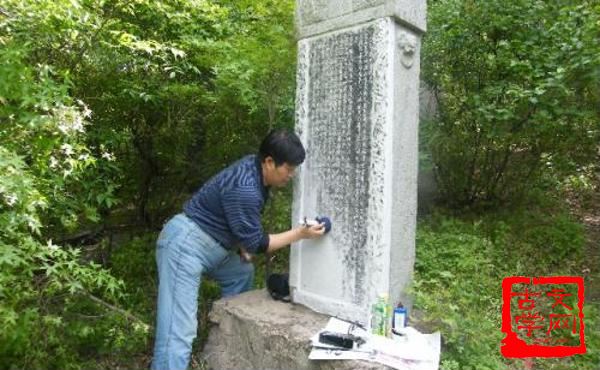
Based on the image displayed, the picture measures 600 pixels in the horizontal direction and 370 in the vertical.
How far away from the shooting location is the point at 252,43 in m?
3.98

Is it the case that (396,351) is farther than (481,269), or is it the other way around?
(481,269)

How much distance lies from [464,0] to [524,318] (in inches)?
147

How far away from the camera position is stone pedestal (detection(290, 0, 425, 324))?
3.04m

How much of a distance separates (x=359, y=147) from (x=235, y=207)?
0.98 m

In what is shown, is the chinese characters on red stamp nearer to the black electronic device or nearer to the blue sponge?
the black electronic device

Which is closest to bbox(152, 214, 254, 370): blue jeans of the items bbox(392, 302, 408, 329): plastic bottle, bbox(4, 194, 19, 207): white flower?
bbox(4, 194, 19, 207): white flower

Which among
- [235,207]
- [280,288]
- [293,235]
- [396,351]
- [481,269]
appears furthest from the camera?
[481,269]

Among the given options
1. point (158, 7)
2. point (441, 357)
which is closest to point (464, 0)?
point (158, 7)

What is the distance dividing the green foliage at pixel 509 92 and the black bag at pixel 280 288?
2.76 m

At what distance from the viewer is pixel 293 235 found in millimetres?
3250

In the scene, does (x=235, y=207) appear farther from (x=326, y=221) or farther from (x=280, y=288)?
(x=280, y=288)

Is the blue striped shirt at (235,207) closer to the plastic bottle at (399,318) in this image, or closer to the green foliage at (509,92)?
the plastic bottle at (399,318)

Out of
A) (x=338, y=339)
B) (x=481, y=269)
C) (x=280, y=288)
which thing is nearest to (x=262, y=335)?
(x=280, y=288)

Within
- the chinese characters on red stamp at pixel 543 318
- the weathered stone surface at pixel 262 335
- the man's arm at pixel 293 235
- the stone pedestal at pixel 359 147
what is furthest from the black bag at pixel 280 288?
the chinese characters on red stamp at pixel 543 318
